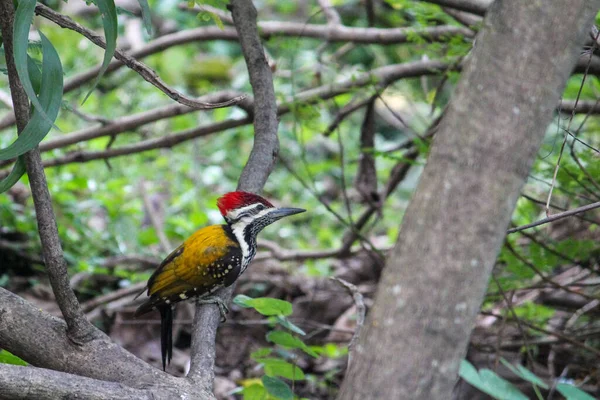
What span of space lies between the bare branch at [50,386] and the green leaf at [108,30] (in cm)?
76

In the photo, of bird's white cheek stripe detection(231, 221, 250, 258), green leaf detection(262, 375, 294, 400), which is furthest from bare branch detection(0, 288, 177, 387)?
bird's white cheek stripe detection(231, 221, 250, 258)

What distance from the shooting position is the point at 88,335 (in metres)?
2.23

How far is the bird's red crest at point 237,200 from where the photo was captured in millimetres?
3080

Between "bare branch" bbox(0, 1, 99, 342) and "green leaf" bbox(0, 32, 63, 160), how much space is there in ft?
0.25

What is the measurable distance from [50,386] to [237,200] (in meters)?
1.45

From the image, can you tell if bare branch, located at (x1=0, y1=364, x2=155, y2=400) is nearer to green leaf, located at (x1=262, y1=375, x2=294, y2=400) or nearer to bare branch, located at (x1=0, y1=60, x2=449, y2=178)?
green leaf, located at (x1=262, y1=375, x2=294, y2=400)

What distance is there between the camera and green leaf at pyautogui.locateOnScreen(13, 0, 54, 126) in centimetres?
178

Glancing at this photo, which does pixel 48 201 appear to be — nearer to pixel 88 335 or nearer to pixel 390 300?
pixel 88 335

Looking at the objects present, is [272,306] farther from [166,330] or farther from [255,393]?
[166,330]

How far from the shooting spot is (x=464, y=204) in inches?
54.5

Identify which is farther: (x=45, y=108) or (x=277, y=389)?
(x=277, y=389)

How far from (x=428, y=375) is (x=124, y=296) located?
11.7 feet

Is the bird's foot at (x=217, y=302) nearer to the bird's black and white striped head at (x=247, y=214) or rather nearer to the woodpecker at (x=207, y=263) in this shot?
the woodpecker at (x=207, y=263)

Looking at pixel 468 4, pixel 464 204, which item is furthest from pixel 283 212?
pixel 464 204
